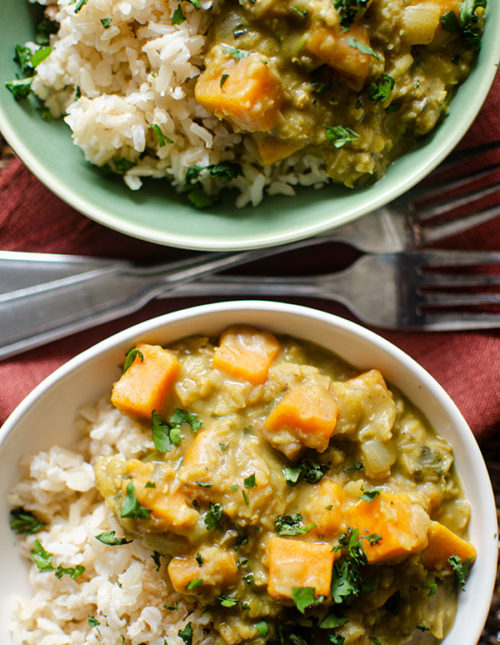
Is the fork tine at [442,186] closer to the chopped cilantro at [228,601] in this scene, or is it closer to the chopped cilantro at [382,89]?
the chopped cilantro at [382,89]

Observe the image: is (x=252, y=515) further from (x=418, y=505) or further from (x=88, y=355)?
(x=88, y=355)

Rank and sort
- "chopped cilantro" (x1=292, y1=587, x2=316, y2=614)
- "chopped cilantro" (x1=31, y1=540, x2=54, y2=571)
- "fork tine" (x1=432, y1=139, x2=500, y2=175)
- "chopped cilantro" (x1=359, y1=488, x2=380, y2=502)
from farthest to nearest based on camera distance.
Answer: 1. "fork tine" (x1=432, y1=139, x2=500, y2=175)
2. "chopped cilantro" (x1=31, y1=540, x2=54, y2=571)
3. "chopped cilantro" (x1=359, y1=488, x2=380, y2=502)
4. "chopped cilantro" (x1=292, y1=587, x2=316, y2=614)

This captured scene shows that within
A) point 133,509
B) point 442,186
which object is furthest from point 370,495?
point 442,186

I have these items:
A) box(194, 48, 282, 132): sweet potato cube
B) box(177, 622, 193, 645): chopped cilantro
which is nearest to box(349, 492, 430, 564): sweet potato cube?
box(177, 622, 193, 645): chopped cilantro

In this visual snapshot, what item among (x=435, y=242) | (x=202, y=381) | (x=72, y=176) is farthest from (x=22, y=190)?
(x=435, y=242)

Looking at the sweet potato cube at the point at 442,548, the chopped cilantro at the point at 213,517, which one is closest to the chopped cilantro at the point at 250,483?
the chopped cilantro at the point at 213,517

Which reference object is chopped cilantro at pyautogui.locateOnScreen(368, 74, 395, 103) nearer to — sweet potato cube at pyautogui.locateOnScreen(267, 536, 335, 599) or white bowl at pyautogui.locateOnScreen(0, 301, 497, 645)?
white bowl at pyautogui.locateOnScreen(0, 301, 497, 645)

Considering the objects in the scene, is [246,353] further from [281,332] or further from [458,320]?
[458,320]
